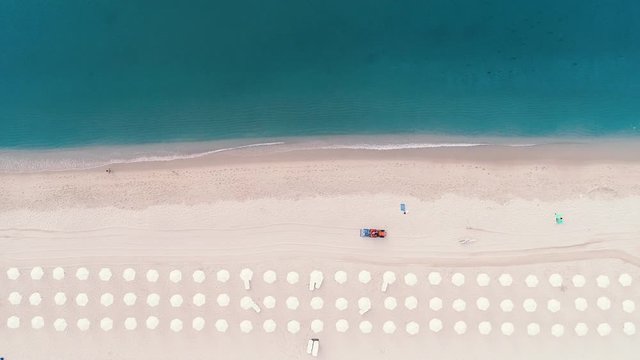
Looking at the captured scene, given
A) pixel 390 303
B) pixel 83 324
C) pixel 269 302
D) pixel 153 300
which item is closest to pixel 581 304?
pixel 390 303

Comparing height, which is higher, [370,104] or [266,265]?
[370,104]

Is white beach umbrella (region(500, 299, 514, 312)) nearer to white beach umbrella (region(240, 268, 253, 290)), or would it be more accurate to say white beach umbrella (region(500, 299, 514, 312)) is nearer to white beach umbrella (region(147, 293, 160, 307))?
white beach umbrella (region(240, 268, 253, 290))

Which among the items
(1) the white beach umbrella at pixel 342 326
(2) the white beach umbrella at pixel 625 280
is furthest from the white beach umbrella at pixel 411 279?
(2) the white beach umbrella at pixel 625 280

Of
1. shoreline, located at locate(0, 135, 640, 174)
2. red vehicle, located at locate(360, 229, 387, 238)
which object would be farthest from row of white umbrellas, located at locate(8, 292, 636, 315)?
shoreline, located at locate(0, 135, 640, 174)

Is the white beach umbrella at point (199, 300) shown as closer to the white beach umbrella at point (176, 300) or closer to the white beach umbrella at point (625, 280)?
Result: the white beach umbrella at point (176, 300)

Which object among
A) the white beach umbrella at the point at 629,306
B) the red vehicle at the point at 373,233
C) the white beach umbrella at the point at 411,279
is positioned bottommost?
the white beach umbrella at the point at 629,306

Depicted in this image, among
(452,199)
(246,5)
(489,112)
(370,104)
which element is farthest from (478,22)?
(246,5)

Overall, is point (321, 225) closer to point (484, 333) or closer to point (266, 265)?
point (266, 265)
